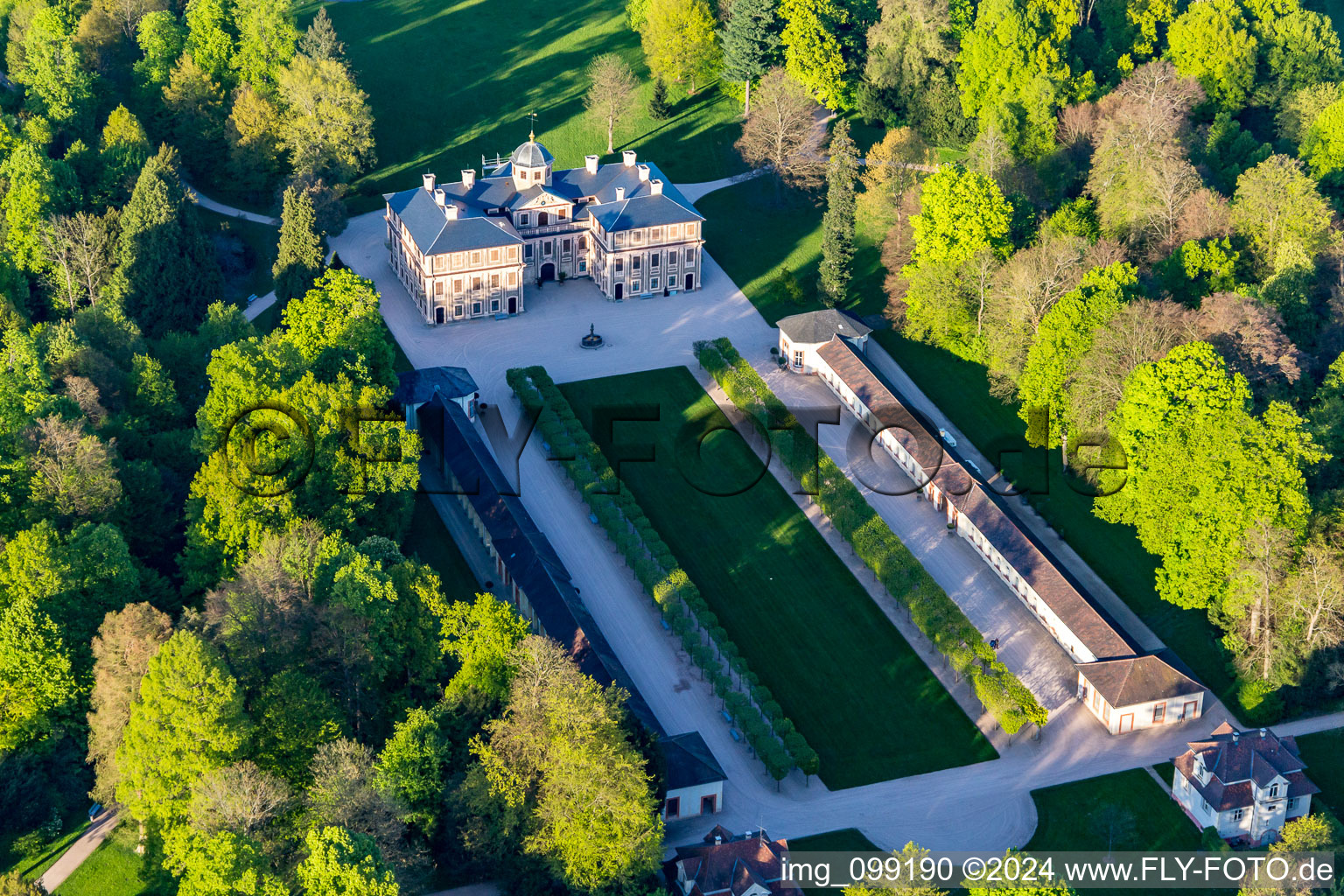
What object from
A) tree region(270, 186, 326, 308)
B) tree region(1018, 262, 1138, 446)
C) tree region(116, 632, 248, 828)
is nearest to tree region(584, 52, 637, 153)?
Result: tree region(270, 186, 326, 308)

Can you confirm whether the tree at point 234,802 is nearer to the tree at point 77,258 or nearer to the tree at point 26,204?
the tree at point 77,258

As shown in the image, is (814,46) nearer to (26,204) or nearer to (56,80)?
(56,80)

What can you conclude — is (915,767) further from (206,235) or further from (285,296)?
(206,235)

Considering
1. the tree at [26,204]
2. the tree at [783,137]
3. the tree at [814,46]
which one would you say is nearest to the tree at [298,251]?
the tree at [26,204]

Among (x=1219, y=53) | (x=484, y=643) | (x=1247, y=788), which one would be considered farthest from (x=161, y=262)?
(x=1219, y=53)

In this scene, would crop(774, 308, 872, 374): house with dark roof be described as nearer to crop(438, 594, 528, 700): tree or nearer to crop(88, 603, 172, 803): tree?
crop(438, 594, 528, 700): tree

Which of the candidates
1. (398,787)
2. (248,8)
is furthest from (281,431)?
(248,8)
